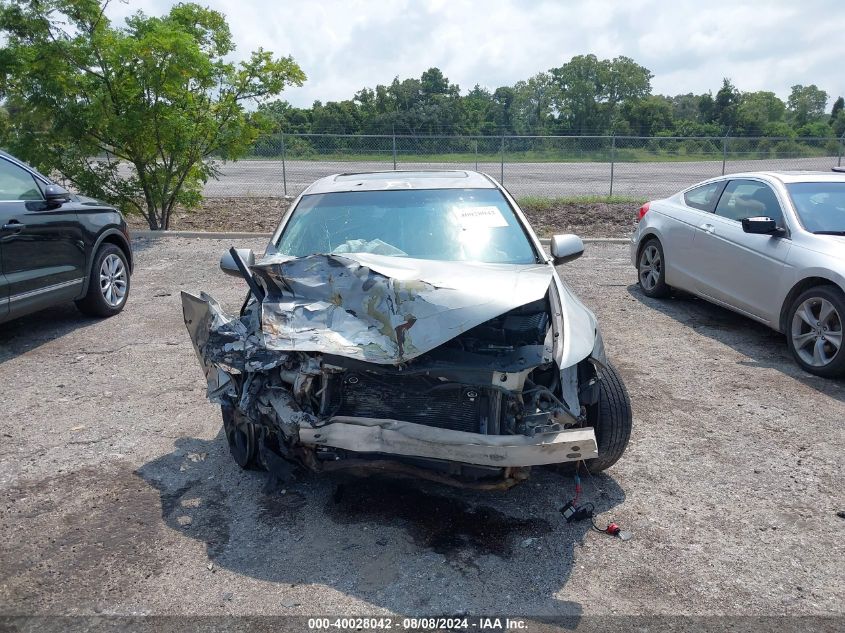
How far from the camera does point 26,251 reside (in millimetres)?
6449

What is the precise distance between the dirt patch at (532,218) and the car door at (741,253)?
5.46 metres

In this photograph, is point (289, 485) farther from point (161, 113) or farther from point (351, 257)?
point (161, 113)

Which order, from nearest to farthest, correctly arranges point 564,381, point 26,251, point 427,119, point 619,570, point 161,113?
1. point 619,570
2. point 564,381
3. point 26,251
4. point 161,113
5. point 427,119

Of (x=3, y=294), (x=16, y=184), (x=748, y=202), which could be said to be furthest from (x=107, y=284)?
(x=748, y=202)

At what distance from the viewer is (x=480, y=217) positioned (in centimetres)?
500

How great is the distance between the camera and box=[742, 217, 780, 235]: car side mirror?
6.52m

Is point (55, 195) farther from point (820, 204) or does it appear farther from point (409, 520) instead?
point (820, 204)

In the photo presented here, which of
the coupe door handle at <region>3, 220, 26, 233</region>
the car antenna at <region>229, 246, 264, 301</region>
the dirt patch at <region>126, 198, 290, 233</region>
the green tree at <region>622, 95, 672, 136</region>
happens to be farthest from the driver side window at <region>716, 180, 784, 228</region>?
the green tree at <region>622, 95, 672, 136</region>

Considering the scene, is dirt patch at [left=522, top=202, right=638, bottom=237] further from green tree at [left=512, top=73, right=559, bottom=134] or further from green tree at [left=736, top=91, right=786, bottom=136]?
green tree at [left=512, top=73, right=559, bottom=134]

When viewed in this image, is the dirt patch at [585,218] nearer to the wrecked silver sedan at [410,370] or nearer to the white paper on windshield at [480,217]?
the white paper on windshield at [480,217]

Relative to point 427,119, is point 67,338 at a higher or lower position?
lower

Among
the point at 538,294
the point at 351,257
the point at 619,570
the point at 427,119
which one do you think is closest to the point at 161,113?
the point at 351,257

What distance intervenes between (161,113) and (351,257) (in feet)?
28.5

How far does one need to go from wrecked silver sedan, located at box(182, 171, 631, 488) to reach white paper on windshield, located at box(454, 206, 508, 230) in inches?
22.7
